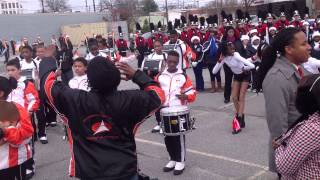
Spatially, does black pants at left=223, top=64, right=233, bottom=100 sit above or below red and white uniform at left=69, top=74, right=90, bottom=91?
below

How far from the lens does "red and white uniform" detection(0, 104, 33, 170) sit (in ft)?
12.8

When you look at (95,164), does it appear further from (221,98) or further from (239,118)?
(221,98)

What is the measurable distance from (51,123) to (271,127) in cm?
712

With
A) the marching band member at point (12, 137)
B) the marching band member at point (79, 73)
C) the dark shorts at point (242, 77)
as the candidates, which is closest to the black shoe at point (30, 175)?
the marching band member at point (79, 73)

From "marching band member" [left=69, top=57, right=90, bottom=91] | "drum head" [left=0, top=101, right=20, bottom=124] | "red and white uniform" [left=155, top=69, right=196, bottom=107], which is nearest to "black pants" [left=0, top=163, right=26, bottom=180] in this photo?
"drum head" [left=0, top=101, right=20, bottom=124]

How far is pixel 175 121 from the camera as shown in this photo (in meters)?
5.64

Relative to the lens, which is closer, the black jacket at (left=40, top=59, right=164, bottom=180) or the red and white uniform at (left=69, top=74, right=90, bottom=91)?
the black jacket at (left=40, top=59, right=164, bottom=180)

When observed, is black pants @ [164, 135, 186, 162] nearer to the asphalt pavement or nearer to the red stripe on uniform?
the asphalt pavement

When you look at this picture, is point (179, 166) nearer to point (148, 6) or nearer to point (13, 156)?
point (13, 156)

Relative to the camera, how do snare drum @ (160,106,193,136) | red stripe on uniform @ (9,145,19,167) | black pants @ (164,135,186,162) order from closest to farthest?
red stripe on uniform @ (9,145,19,167), snare drum @ (160,106,193,136), black pants @ (164,135,186,162)

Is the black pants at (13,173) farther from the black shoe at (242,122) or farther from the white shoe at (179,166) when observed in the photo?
the black shoe at (242,122)

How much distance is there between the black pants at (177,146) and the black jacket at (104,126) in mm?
2729

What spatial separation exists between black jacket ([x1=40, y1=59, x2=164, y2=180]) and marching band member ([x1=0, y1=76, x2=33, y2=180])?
92cm

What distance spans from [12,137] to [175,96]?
248 cm
